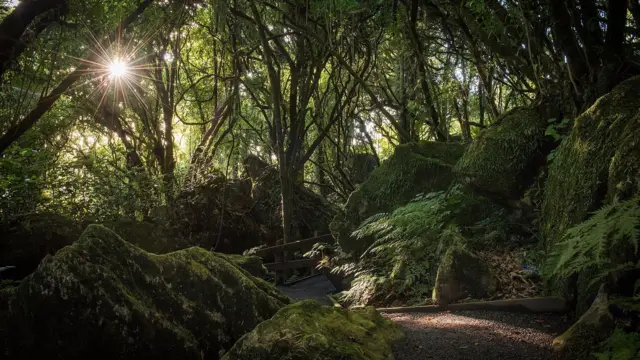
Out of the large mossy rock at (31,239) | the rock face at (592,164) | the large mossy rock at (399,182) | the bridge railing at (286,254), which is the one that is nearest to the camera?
the rock face at (592,164)

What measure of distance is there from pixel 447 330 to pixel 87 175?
9.42 metres

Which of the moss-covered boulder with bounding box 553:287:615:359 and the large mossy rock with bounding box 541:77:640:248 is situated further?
the large mossy rock with bounding box 541:77:640:248

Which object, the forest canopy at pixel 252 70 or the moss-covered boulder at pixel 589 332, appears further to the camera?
the forest canopy at pixel 252 70

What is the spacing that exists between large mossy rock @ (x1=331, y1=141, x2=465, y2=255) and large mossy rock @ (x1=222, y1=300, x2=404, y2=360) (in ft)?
13.6

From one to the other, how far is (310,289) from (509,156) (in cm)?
526

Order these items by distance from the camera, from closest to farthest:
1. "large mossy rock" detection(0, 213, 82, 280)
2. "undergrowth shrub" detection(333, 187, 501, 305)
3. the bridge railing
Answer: "undergrowth shrub" detection(333, 187, 501, 305), "large mossy rock" detection(0, 213, 82, 280), the bridge railing

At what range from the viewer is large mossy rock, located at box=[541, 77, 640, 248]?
324 centimetres

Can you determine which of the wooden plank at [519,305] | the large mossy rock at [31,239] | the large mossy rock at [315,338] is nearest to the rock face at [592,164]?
the wooden plank at [519,305]

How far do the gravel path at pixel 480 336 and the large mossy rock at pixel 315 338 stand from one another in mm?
217

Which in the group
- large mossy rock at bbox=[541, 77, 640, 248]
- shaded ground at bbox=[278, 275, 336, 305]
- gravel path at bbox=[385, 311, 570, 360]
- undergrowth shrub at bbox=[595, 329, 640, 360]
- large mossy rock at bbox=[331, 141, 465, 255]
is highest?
large mossy rock at bbox=[331, 141, 465, 255]

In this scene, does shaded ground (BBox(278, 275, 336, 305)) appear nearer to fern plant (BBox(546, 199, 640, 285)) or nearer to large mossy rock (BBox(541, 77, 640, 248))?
large mossy rock (BBox(541, 77, 640, 248))

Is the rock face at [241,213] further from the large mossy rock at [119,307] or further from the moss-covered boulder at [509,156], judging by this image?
the large mossy rock at [119,307]

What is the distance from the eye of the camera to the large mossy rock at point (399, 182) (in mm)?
7352

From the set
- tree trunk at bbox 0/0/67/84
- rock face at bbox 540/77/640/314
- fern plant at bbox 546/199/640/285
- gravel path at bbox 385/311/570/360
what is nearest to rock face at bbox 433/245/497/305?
gravel path at bbox 385/311/570/360
